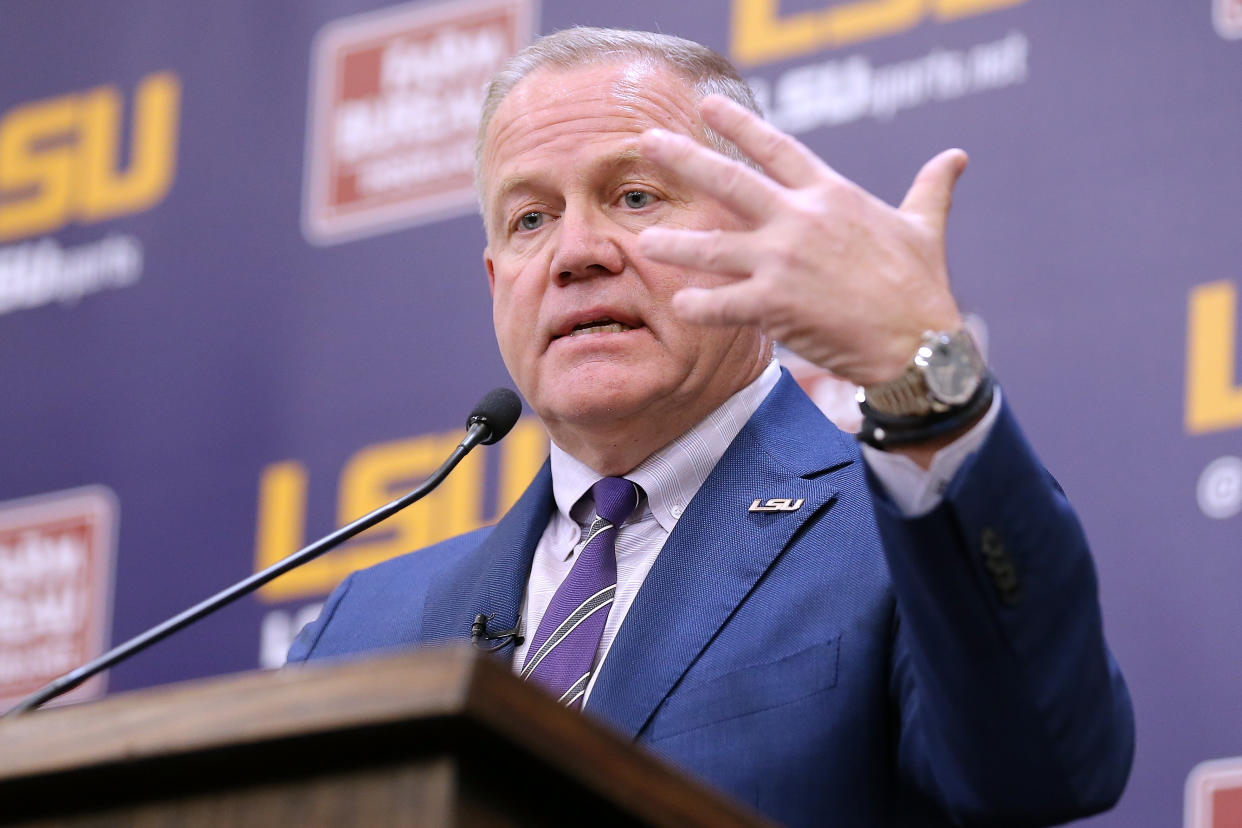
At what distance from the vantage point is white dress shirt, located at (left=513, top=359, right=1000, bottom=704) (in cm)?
198

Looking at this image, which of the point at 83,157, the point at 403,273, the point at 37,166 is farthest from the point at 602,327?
the point at 37,166

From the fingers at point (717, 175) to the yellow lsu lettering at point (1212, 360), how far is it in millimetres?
1343

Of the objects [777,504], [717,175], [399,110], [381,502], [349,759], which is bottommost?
[349,759]

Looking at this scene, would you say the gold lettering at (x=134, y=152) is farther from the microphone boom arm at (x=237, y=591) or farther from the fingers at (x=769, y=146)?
the fingers at (x=769, y=146)

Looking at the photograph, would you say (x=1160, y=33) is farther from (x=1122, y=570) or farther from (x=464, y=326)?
(x=464, y=326)

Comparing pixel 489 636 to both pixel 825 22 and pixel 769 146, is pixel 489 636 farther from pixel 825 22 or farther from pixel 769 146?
pixel 825 22

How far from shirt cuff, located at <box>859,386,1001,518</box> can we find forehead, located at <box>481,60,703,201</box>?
87cm

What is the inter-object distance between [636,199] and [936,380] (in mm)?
902

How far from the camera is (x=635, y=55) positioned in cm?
228

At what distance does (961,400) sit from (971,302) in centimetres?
141

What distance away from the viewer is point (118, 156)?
12.7 feet

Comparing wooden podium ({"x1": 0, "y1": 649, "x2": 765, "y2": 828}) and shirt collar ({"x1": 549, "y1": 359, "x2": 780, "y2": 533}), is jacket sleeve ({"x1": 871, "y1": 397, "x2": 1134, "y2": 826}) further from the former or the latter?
shirt collar ({"x1": 549, "y1": 359, "x2": 780, "y2": 533})

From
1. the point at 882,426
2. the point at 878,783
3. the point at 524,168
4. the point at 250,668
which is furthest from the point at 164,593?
the point at 882,426

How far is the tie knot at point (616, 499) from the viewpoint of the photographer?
2035 millimetres
